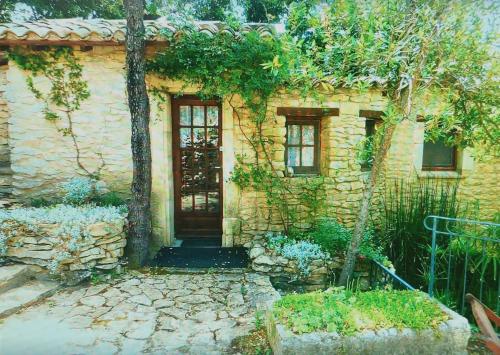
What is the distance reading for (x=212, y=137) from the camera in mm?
5254

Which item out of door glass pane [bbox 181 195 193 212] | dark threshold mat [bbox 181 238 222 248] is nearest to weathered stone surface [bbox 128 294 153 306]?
dark threshold mat [bbox 181 238 222 248]

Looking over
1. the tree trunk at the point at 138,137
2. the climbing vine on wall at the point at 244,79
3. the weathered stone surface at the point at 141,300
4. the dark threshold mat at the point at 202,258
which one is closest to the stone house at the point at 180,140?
the climbing vine on wall at the point at 244,79

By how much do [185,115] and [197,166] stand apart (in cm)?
86

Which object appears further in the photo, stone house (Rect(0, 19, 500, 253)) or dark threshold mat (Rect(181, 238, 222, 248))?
dark threshold mat (Rect(181, 238, 222, 248))

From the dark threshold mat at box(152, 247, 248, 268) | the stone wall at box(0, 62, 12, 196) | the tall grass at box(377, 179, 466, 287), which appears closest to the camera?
the dark threshold mat at box(152, 247, 248, 268)

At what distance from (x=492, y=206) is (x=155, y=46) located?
21.9ft

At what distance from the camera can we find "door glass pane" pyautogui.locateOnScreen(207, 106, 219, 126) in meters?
5.19

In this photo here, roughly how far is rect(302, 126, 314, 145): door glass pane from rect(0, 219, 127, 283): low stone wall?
11.0ft

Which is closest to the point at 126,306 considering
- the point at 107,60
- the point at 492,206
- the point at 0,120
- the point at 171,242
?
the point at 171,242

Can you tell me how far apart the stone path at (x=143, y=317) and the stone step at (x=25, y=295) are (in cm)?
9

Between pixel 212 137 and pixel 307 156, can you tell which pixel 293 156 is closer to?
pixel 307 156

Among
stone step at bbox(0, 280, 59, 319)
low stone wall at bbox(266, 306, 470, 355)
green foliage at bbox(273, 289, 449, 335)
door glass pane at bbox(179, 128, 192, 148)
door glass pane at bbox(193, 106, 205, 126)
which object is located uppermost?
door glass pane at bbox(193, 106, 205, 126)

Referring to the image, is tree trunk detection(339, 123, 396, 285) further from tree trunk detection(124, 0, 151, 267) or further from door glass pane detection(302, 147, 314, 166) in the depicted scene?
tree trunk detection(124, 0, 151, 267)

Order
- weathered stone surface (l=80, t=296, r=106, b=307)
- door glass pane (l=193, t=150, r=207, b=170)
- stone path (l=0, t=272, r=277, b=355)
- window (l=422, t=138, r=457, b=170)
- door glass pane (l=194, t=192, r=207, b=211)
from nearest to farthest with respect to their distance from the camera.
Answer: stone path (l=0, t=272, r=277, b=355), weathered stone surface (l=80, t=296, r=106, b=307), door glass pane (l=193, t=150, r=207, b=170), door glass pane (l=194, t=192, r=207, b=211), window (l=422, t=138, r=457, b=170)
